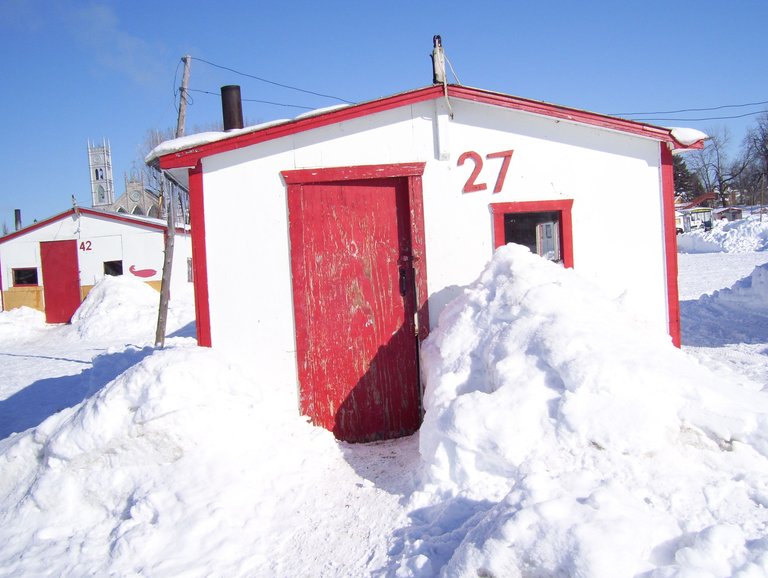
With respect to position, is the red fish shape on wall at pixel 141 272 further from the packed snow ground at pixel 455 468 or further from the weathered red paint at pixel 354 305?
the weathered red paint at pixel 354 305

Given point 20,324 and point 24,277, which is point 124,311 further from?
point 24,277

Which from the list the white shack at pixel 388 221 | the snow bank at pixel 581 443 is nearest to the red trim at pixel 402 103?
the white shack at pixel 388 221

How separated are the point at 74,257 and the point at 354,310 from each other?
58.3ft

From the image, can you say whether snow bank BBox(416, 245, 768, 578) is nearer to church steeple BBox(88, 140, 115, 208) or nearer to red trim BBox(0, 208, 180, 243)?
red trim BBox(0, 208, 180, 243)

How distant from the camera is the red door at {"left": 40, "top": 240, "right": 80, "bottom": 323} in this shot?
63.6ft

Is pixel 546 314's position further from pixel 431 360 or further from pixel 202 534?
pixel 202 534

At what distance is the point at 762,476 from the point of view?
282 cm

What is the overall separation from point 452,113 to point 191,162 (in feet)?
7.92

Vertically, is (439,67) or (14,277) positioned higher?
(439,67)

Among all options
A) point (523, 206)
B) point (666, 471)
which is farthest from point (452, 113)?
point (666, 471)

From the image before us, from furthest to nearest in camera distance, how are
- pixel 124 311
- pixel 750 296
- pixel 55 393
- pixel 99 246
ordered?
1. pixel 99 246
2. pixel 124 311
3. pixel 750 296
4. pixel 55 393

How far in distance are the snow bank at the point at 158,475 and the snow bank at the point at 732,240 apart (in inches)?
1208

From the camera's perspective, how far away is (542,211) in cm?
523

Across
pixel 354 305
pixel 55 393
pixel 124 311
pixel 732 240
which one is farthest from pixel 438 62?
pixel 732 240
